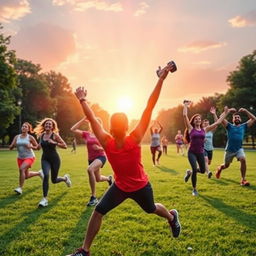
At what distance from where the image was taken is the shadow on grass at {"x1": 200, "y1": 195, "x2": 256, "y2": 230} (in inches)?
293

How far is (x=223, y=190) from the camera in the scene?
38.5 feet

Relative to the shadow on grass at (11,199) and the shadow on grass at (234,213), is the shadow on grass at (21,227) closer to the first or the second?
the shadow on grass at (11,199)

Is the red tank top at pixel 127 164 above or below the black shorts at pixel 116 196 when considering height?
above

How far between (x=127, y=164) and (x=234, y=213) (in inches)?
174

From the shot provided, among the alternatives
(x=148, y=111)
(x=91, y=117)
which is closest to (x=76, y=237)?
(x=91, y=117)

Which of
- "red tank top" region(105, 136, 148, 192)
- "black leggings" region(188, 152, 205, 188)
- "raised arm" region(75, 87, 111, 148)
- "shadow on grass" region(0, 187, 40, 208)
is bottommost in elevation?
"shadow on grass" region(0, 187, 40, 208)

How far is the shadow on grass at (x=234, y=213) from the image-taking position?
24.5ft

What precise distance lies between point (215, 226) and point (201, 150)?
13.9 ft

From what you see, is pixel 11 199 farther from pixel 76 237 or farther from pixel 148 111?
pixel 148 111

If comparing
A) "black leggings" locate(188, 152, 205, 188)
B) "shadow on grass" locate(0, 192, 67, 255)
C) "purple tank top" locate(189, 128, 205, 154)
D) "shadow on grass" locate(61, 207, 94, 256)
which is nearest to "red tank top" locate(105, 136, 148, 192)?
"shadow on grass" locate(61, 207, 94, 256)

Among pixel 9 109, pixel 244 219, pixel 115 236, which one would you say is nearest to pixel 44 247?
pixel 115 236

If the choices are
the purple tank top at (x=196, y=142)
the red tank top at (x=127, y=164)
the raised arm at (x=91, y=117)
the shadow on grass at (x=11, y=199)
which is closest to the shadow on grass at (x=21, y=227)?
the shadow on grass at (x=11, y=199)

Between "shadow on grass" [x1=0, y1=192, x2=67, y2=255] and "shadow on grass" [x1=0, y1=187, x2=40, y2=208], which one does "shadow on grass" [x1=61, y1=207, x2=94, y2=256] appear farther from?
"shadow on grass" [x1=0, y1=187, x2=40, y2=208]

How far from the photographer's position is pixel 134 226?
7.13 meters
